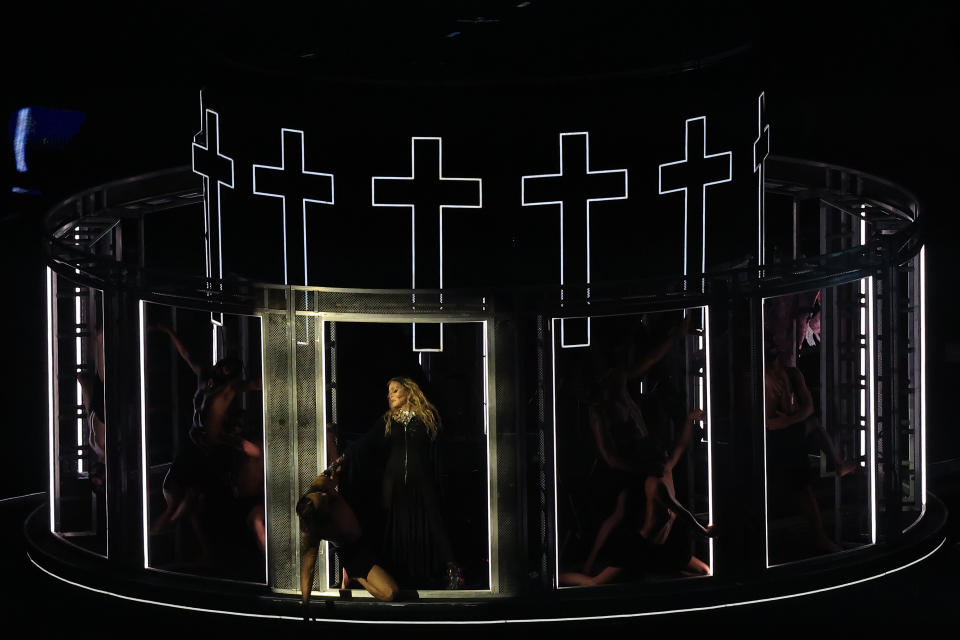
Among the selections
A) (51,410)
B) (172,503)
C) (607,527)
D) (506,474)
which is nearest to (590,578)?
(607,527)

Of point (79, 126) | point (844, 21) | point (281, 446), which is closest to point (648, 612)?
point (281, 446)

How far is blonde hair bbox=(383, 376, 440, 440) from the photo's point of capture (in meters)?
10.8

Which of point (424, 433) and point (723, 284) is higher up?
point (723, 284)

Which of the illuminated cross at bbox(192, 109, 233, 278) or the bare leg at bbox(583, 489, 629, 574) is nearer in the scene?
the bare leg at bbox(583, 489, 629, 574)

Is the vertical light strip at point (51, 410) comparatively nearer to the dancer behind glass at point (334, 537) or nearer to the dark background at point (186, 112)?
the dark background at point (186, 112)

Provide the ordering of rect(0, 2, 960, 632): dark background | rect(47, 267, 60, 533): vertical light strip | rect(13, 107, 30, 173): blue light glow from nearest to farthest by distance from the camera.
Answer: rect(47, 267, 60, 533): vertical light strip → rect(0, 2, 960, 632): dark background → rect(13, 107, 30, 173): blue light glow

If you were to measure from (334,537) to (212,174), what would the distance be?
3069 millimetres

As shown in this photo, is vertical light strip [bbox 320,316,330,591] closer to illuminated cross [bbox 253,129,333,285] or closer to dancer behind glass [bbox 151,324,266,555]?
dancer behind glass [bbox 151,324,266,555]

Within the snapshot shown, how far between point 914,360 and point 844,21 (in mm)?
3348

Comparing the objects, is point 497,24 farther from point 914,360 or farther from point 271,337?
point 914,360

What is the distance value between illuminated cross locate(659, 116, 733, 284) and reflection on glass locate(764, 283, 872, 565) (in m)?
0.89

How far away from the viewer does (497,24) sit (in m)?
11.5

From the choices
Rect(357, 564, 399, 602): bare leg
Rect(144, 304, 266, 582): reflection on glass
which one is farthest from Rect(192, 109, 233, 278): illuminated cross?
Rect(357, 564, 399, 602): bare leg

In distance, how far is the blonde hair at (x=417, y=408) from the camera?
10.8 m
